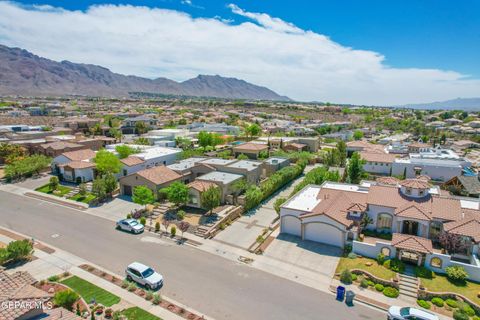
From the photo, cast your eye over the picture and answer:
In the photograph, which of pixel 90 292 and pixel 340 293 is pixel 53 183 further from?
pixel 340 293

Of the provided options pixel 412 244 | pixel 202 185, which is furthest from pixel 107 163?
pixel 412 244

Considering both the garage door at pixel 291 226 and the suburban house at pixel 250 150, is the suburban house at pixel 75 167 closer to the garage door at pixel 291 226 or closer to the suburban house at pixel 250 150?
the suburban house at pixel 250 150

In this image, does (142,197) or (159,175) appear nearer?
(142,197)

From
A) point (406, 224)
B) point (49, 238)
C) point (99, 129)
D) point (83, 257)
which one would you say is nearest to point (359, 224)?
point (406, 224)

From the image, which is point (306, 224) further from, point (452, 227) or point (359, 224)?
point (452, 227)

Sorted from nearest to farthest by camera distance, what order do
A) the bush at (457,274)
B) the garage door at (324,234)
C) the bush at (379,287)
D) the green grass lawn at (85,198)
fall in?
the bush at (379,287), the bush at (457,274), the garage door at (324,234), the green grass lawn at (85,198)

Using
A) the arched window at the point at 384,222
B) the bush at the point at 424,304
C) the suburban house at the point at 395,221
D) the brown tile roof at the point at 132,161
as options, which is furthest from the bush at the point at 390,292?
the brown tile roof at the point at 132,161
